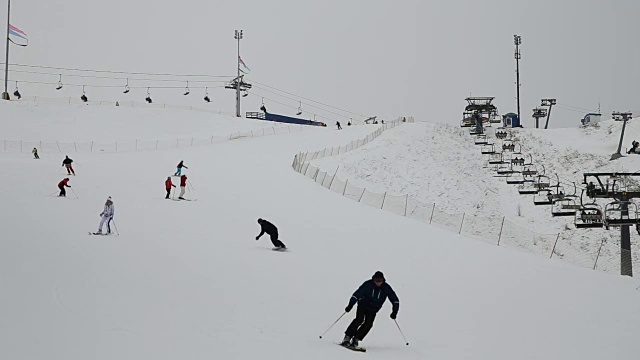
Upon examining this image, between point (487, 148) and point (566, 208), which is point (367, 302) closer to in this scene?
point (566, 208)

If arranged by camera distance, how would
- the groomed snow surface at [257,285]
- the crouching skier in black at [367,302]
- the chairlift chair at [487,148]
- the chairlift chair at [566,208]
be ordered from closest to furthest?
1. the groomed snow surface at [257,285]
2. the crouching skier in black at [367,302]
3. the chairlift chair at [566,208]
4. the chairlift chair at [487,148]

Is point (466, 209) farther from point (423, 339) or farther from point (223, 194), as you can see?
point (423, 339)

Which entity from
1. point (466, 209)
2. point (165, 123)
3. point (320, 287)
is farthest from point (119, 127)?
point (320, 287)

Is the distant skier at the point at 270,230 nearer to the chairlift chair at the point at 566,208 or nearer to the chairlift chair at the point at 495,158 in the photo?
the chairlift chair at the point at 566,208

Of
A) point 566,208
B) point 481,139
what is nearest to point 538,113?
point 481,139

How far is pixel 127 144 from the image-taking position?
7031 cm

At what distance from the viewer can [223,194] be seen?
35.4 meters

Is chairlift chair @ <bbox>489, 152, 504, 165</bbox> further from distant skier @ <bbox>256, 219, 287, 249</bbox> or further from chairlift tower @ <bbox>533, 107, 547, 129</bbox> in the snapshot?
distant skier @ <bbox>256, 219, 287, 249</bbox>

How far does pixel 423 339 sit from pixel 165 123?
253 ft

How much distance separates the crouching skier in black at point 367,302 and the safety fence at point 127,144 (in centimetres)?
5465

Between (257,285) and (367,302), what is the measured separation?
4958mm

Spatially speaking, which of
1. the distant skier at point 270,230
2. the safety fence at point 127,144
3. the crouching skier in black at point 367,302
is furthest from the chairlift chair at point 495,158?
the crouching skier in black at point 367,302

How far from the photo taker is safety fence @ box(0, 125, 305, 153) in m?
62.4

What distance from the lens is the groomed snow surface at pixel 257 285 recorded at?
37.2 feet
